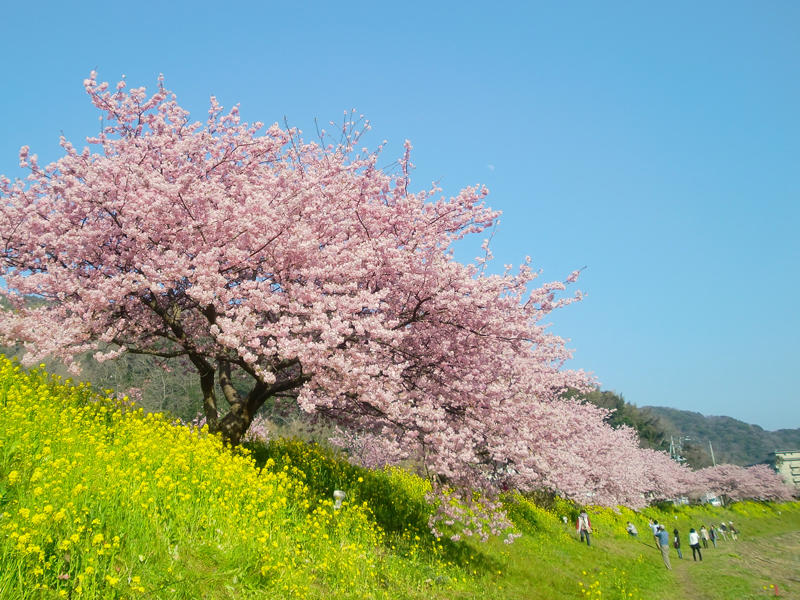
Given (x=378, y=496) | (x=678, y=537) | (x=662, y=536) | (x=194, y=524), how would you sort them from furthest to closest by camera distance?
(x=678, y=537)
(x=662, y=536)
(x=378, y=496)
(x=194, y=524)

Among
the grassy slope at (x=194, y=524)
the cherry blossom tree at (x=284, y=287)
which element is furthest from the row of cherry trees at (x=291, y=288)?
the grassy slope at (x=194, y=524)

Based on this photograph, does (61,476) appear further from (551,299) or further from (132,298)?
(551,299)

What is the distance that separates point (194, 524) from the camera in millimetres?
7039

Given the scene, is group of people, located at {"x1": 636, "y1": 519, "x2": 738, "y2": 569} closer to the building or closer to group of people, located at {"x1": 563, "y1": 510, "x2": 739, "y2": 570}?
group of people, located at {"x1": 563, "y1": 510, "x2": 739, "y2": 570}

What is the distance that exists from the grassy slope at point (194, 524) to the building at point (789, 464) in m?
184

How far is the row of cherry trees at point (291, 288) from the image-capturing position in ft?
32.7

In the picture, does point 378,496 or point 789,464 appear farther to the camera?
point 789,464

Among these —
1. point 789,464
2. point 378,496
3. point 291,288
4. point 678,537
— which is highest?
point 789,464

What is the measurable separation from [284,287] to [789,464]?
206 m

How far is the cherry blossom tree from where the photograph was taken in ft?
32.6

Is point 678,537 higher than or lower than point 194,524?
lower

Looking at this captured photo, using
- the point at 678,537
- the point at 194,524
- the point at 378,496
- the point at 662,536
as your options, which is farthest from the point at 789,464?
the point at 194,524

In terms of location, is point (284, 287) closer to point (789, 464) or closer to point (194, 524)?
point (194, 524)

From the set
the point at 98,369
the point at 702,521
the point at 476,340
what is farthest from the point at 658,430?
the point at 476,340
